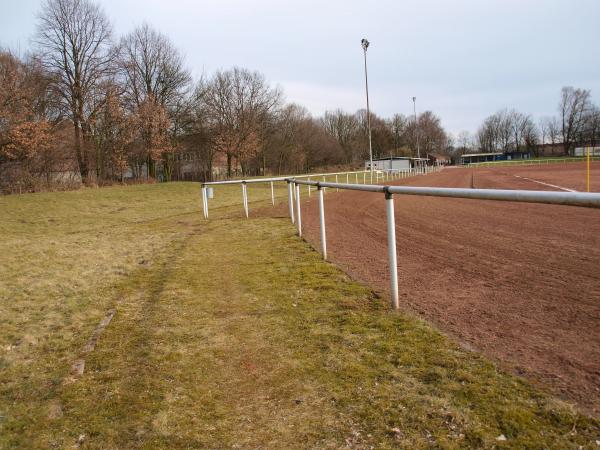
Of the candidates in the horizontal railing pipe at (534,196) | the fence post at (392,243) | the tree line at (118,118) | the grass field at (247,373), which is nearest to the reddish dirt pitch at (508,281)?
the fence post at (392,243)

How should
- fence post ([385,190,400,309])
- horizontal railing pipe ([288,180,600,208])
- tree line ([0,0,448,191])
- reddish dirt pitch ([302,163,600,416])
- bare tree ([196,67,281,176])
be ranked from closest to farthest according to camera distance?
horizontal railing pipe ([288,180,600,208])
reddish dirt pitch ([302,163,600,416])
fence post ([385,190,400,309])
tree line ([0,0,448,191])
bare tree ([196,67,281,176])

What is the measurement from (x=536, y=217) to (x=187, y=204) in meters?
16.4

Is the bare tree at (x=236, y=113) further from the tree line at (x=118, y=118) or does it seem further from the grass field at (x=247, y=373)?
the grass field at (x=247, y=373)

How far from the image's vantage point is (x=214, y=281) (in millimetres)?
5789

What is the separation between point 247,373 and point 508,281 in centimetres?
324

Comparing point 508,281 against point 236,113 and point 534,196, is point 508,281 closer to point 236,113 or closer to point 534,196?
point 534,196

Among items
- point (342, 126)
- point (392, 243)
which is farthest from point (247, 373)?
point (342, 126)

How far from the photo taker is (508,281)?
4.80 m

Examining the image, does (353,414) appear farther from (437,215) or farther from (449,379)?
(437,215)

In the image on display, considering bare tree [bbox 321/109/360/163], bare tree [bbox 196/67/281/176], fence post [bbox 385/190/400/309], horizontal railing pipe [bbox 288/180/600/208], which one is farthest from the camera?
bare tree [bbox 321/109/360/163]

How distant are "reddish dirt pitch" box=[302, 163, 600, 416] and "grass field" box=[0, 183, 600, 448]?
0.32 metres

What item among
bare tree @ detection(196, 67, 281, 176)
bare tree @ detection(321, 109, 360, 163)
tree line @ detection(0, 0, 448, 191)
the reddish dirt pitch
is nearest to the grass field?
the reddish dirt pitch

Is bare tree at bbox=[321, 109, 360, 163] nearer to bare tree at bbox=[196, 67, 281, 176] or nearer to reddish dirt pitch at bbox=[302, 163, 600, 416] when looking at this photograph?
bare tree at bbox=[196, 67, 281, 176]

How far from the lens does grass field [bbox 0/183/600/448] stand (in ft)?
7.38
